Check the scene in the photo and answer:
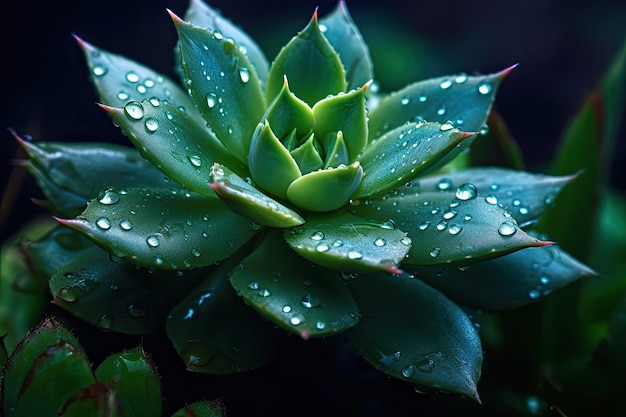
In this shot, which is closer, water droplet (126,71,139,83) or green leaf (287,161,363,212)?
green leaf (287,161,363,212)

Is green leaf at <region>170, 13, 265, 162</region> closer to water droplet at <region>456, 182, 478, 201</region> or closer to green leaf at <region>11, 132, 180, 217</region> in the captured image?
green leaf at <region>11, 132, 180, 217</region>

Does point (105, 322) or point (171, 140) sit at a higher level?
point (171, 140)

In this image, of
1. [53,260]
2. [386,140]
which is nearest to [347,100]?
[386,140]

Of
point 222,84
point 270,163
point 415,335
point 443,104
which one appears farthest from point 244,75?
point 415,335

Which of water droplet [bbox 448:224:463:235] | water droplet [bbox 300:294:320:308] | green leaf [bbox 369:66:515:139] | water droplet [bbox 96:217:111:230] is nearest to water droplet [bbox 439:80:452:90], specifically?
green leaf [bbox 369:66:515:139]

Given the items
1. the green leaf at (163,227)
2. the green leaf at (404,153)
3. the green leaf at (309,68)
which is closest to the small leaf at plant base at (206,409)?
the green leaf at (163,227)

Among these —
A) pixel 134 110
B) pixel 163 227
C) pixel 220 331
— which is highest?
pixel 134 110

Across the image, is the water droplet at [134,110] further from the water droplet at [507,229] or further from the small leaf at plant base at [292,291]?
the water droplet at [507,229]

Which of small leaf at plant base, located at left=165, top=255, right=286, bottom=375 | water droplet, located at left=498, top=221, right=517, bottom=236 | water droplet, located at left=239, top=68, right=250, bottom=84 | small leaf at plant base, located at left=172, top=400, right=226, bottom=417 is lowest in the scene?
small leaf at plant base, located at left=165, top=255, right=286, bottom=375

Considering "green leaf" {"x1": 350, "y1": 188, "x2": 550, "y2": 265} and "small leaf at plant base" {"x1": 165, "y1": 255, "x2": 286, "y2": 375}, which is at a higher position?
"green leaf" {"x1": 350, "y1": 188, "x2": 550, "y2": 265}

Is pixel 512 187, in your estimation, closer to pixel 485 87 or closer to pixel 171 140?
pixel 485 87
